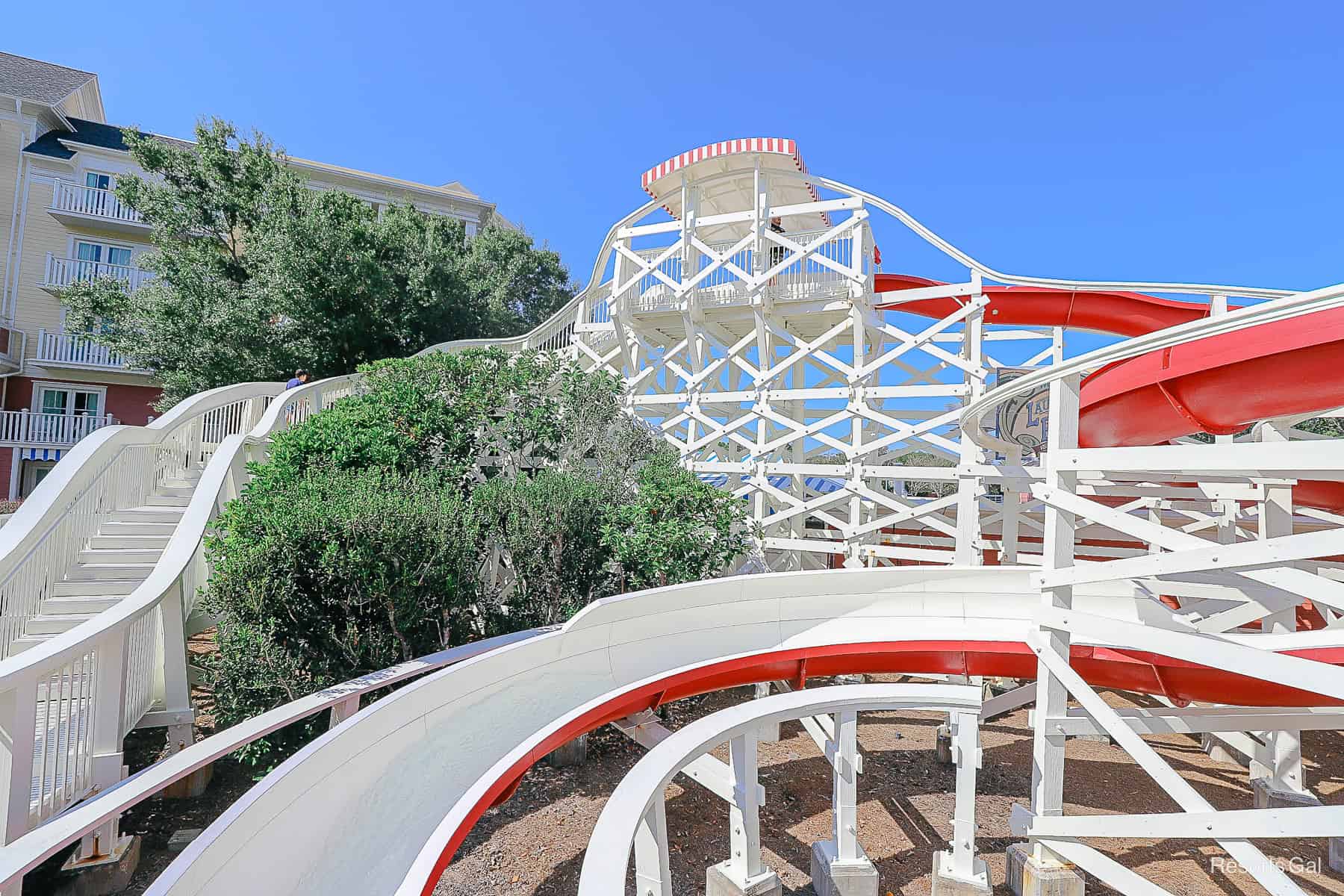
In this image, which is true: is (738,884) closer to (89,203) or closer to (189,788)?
(189,788)

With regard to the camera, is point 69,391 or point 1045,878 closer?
point 1045,878

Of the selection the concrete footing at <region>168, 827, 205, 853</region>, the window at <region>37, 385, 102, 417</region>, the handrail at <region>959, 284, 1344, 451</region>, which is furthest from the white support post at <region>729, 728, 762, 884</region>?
the window at <region>37, 385, 102, 417</region>

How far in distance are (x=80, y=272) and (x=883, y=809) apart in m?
24.9

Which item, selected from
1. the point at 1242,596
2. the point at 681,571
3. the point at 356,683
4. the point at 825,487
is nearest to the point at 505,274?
the point at 825,487

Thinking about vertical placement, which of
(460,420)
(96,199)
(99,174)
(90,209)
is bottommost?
(460,420)

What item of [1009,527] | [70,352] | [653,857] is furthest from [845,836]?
[70,352]

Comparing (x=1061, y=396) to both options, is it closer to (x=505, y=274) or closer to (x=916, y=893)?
(x=916, y=893)

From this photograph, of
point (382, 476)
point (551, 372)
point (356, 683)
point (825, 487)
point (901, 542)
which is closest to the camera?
point (356, 683)

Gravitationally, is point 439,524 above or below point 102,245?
below

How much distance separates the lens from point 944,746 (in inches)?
337

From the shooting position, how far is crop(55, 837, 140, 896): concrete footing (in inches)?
180

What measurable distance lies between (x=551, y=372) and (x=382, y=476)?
3.60 m

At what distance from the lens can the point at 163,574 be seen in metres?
5.87

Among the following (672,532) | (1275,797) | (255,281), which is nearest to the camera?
(1275,797)
